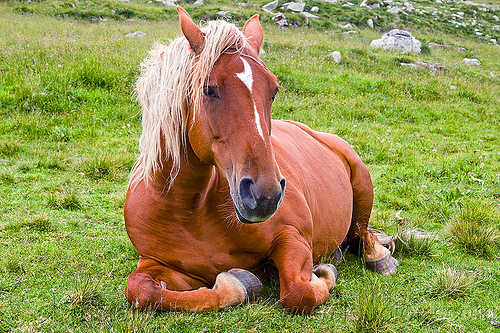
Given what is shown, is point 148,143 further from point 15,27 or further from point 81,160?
point 15,27

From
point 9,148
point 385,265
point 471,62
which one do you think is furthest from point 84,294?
point 471,62

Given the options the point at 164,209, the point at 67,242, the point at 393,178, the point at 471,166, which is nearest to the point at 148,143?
the point at 164,209

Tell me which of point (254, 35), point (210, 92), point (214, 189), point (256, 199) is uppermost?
point (254, 35)

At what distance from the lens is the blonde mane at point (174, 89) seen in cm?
257

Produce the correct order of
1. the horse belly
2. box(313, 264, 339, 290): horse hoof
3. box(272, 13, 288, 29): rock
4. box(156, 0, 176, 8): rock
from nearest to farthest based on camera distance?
box(313, 264, 339, 290): horse hoof → the horse belly → box(272, 13, 288, 29): rock → box(156, 0, 176, 8): rock

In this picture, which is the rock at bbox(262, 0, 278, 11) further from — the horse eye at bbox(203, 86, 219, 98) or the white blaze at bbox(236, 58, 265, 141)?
the horse eye at bbox(203, 86, 219, 98)

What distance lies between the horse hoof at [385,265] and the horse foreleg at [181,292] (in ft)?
5.37

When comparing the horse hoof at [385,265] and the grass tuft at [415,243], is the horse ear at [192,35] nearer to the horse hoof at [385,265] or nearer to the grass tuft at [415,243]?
the horse hoof at [385,265]

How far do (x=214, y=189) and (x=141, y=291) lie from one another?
0.85m

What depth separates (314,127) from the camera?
31.1 ft

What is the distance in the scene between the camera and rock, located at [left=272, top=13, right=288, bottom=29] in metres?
22.4

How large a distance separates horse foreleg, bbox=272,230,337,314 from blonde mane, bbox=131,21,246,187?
0.95m

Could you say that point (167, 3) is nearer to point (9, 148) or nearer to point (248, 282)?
point (9, 148)

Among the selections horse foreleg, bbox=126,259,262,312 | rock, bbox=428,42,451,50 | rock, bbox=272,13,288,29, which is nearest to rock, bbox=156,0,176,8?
rock, bbox=272,13,288,29
